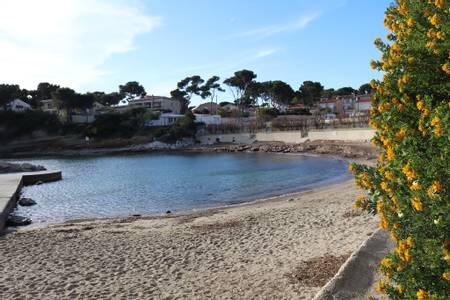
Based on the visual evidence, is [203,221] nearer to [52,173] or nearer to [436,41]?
[436,41]

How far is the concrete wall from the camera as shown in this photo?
58559mm

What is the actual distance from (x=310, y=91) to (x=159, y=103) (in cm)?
4364

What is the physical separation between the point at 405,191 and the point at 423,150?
0.36 meters

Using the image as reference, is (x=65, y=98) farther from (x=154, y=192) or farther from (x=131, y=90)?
(x=154, y=192)

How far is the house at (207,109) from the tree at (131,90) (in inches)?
743

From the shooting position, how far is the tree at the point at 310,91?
111875 millimetres

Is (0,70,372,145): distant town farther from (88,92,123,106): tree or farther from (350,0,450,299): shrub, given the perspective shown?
(350,0,450,299): shrub

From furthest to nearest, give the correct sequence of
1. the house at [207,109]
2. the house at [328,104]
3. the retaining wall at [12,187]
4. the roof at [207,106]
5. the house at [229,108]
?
1. the roof at [207,106]
2. the house at [207,109]
3. the house at [229,108]
4. the house at [328,104]
5. the retaining wall at [12,187]

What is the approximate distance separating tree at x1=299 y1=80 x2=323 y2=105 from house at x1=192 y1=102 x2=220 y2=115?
86.6 ft

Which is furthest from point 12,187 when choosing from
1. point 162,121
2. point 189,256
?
point 162,121

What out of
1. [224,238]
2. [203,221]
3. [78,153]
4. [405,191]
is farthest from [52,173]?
[78,153]

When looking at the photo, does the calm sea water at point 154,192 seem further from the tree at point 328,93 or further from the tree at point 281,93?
the tree at point 328,93

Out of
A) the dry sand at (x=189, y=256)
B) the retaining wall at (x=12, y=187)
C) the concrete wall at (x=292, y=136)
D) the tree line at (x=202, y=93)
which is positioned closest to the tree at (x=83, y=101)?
the tree line at (x=202, y=93)

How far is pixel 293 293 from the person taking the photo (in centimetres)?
642
